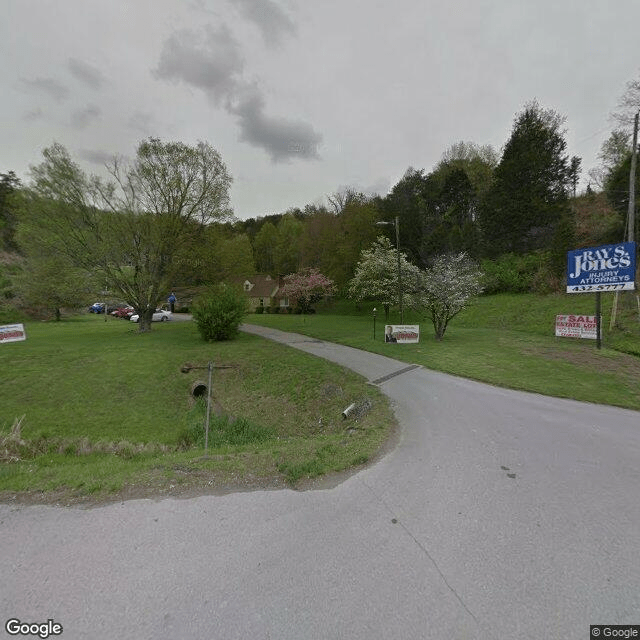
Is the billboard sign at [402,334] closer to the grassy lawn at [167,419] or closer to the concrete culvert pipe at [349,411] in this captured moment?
the grassy lawn at [167,419]

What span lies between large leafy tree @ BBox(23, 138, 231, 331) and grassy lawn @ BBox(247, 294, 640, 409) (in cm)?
1146

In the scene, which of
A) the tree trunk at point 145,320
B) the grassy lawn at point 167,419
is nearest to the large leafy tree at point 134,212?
the tree trunk at point 145,320

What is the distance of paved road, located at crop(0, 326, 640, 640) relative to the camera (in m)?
2.11

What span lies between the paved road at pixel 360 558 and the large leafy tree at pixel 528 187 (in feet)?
103

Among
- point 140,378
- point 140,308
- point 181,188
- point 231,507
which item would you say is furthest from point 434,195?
point 231,507

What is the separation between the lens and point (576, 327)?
14.2m

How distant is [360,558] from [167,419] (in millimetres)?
9654

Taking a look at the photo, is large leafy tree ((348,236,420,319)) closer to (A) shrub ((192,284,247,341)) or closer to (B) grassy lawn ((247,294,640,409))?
(B) grassy lawn ((247,294,640,409))

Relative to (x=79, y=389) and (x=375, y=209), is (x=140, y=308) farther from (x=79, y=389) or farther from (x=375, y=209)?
(x=375, y=209)

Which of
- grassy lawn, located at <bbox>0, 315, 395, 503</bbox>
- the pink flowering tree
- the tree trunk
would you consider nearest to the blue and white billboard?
grassy lawn, located at <bbox>0, 315, 395, 503</bbox>

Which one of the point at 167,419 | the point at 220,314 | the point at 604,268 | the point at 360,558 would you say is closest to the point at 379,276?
the point at 220,314

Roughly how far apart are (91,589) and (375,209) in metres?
40.1

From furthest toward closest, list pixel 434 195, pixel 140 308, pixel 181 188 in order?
1. pixel 434 195
2. pixel 140 308
3. pixel 181 188

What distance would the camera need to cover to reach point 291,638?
199 cm
